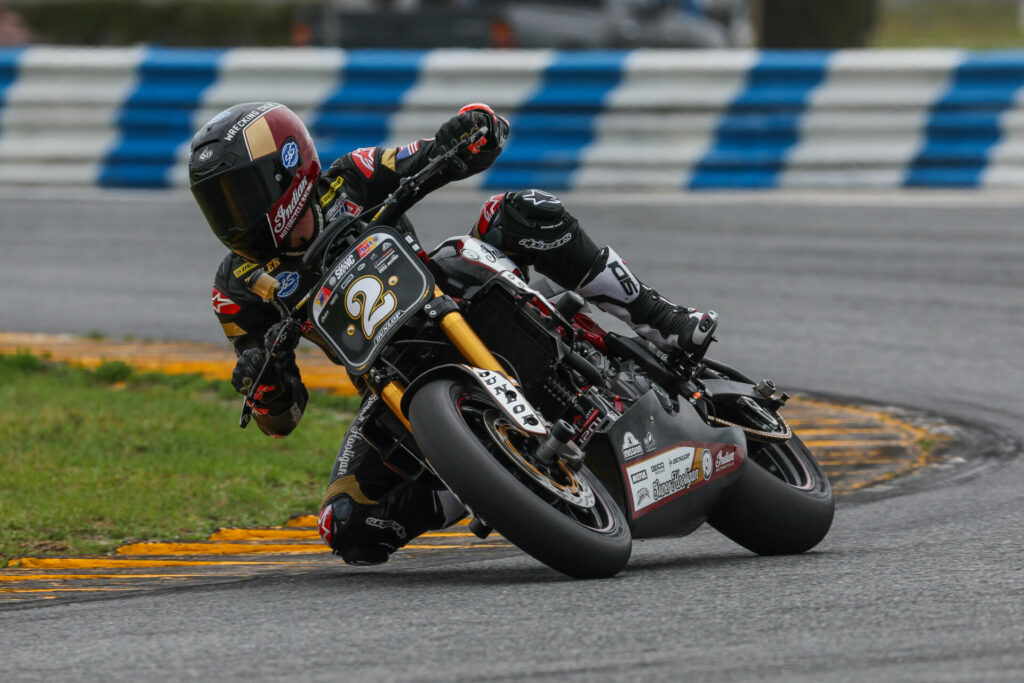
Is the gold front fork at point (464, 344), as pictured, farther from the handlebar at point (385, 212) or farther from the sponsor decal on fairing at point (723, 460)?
the sponsor decal on fairing at point (723, 460)

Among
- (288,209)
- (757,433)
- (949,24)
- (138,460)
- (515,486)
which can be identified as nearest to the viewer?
(515,486)

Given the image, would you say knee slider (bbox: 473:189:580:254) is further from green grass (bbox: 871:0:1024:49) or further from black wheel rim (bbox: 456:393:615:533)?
green grass (bbox: 871:0:1024:49)

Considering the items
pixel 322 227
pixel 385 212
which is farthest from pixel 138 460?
pixel 385 212

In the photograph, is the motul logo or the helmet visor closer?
the helmet visor

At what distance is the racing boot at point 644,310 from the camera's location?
520cm

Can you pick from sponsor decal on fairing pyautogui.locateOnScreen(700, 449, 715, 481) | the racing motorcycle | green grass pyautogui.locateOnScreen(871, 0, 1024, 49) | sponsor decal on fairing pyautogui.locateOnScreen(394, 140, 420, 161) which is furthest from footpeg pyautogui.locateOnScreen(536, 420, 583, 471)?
green grass pyautogui.locateOnScreen(871, 0, 1024, 49)

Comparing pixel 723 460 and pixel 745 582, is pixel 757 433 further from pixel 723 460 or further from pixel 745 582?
pixel 745 582

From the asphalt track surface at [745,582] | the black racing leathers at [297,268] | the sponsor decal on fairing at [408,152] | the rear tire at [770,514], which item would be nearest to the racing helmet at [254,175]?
the black racing leathers at [297,268]

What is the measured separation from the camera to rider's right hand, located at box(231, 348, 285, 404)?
16.0 feet

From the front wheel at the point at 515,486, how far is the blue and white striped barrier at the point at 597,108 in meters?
7.48

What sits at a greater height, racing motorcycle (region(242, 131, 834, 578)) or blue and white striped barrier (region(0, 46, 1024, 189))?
blue and white striped barrier (region(0, 46, 1024, 189))

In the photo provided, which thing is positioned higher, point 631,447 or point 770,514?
point 631,447

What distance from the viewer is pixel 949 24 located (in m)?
36.1

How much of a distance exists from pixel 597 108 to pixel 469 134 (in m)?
7.11
